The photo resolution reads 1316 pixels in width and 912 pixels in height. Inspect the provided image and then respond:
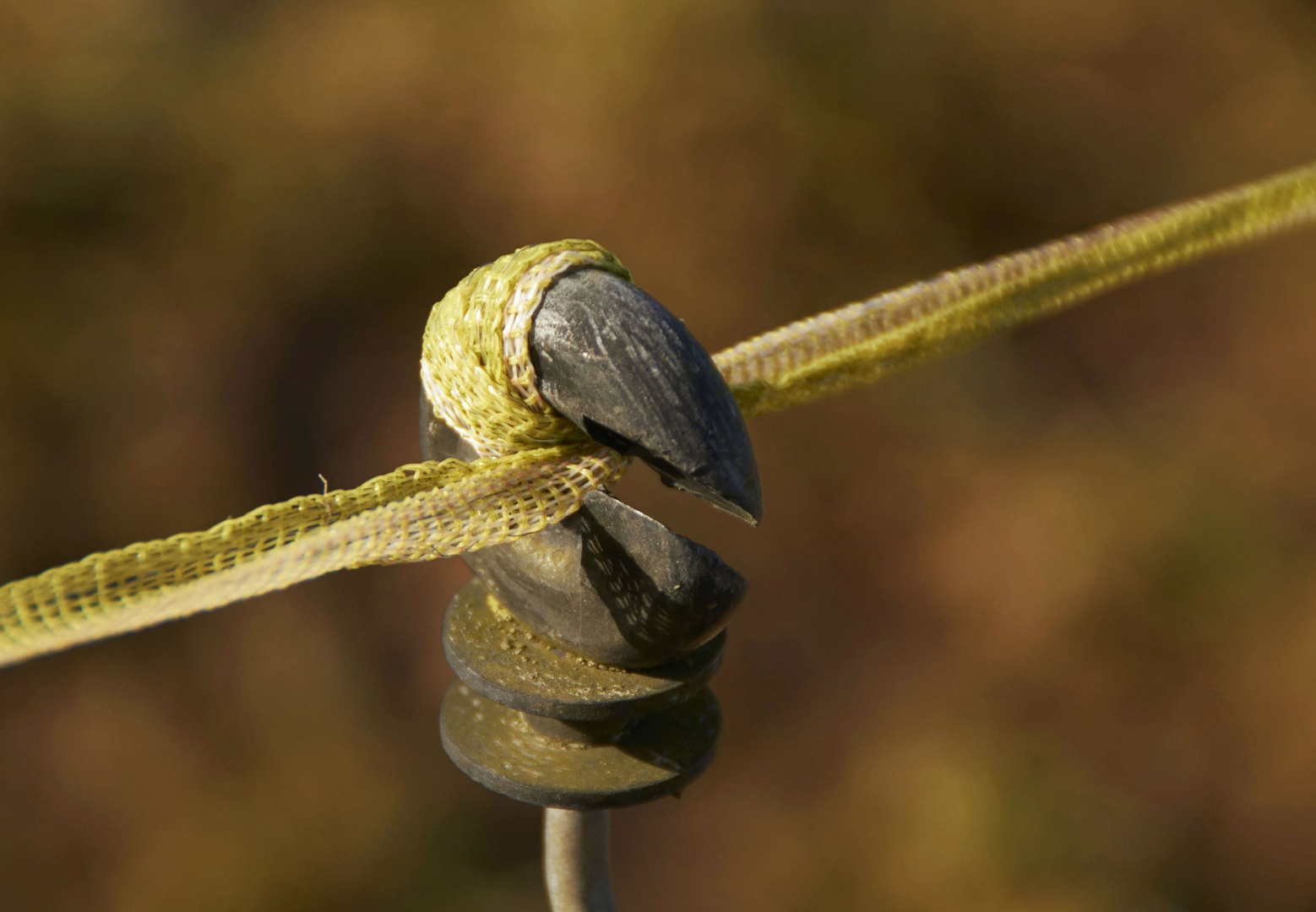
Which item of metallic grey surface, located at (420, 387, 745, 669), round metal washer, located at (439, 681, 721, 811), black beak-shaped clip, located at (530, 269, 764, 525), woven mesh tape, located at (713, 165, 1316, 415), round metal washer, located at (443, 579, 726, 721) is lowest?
round metal washer, located at (439, 681, 721, 811)

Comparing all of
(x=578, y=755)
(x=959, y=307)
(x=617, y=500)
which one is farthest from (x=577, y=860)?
(x=959, y=307)

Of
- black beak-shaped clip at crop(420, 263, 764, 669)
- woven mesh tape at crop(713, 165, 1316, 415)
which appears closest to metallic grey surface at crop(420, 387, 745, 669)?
black beak-shaped clip at crop(420, 263, 764, 669)

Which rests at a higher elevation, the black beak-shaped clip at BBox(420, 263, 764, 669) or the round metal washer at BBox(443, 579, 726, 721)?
the black beak-shaped clip at BBox(420, 263, 764, 669)

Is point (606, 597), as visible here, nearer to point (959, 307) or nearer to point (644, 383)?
point (644, 383)

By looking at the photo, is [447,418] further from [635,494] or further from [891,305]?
[635,494]

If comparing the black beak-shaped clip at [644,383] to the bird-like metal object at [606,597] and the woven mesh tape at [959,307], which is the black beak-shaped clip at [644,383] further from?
the woven mesh tape at [959,307]

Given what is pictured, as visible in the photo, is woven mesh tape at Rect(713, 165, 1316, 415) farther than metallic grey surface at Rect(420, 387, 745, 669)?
Yes

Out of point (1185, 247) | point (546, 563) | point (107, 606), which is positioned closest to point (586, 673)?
point (546, 563)

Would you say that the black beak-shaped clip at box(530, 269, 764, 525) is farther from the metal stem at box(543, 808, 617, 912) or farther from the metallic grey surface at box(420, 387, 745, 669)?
the metal stem at box(543, 808, 617, 912)
